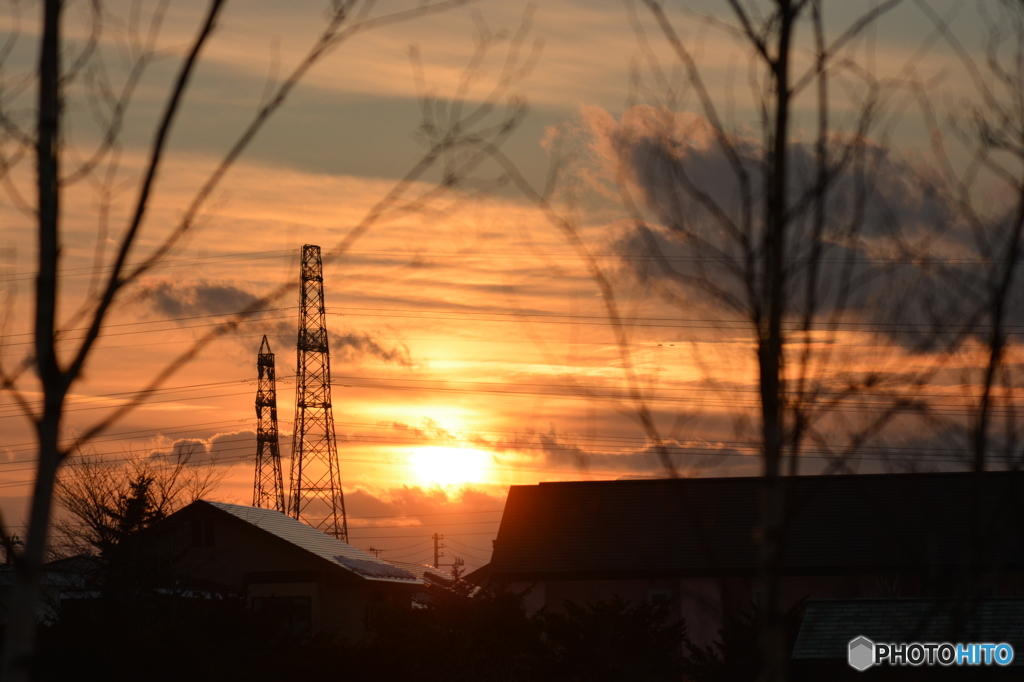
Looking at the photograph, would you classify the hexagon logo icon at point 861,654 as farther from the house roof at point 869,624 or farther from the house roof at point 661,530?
the house roof at point 661,530

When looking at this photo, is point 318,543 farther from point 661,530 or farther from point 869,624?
point 869,624

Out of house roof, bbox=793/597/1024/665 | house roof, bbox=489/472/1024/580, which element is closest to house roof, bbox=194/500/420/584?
house roof, bbox=489/472/1024/580

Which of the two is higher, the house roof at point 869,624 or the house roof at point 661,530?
the house roof at point 661,530

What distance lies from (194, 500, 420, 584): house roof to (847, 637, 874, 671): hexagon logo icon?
Result: 20946 millimetres

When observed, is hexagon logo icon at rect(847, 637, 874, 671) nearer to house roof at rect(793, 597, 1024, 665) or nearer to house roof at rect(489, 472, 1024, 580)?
house roof at rect(793, 597, 1024, 665)

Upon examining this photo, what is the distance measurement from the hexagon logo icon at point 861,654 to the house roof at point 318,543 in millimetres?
20946

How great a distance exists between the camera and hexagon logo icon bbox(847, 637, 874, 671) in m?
15.9

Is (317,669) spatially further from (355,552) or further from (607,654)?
(355,552)

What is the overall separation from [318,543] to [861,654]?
24292 mm

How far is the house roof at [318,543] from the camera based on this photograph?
33.7 m

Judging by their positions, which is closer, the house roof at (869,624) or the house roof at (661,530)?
the house roof at (869,624)

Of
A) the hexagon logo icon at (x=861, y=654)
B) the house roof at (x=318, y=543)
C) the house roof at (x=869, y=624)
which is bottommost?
the hexagon logo icon at (x=861, y=654)

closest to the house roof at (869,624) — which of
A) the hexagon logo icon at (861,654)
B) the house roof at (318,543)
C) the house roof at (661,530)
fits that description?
the hexagon logo icon at (861,654)

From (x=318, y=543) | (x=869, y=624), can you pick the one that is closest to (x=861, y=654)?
(x=869, y=624)
